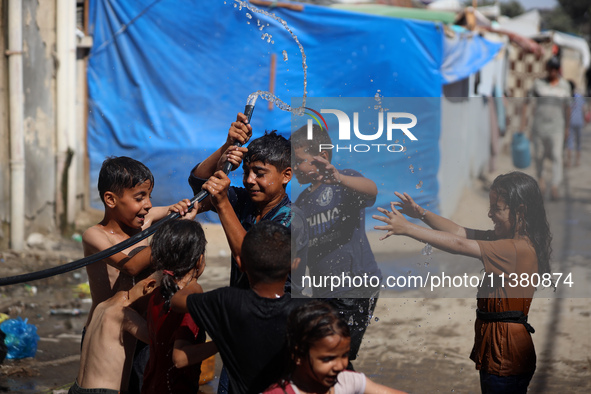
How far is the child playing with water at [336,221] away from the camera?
290cm

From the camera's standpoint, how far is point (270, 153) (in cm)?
278

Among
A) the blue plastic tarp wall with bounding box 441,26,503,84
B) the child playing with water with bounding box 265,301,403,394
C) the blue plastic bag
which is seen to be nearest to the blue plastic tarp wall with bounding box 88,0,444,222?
the blue plastic tarp wall with bounding box 441,26,503,84

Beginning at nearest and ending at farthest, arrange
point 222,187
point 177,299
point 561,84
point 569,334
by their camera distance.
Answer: point 177,299, point 222,187, point 569,334, point 561,84

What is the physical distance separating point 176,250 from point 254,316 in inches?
19.6

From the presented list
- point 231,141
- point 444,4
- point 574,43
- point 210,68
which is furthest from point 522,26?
point 231,141

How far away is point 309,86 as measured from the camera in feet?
25.4

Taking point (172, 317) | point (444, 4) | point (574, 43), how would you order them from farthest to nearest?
point (574, 43), point (444, 4), point (172, 317)

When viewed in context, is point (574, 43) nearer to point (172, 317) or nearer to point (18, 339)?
point (18, 339)

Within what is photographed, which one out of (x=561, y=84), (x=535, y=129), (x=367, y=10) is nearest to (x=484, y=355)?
(x=535, y=129)

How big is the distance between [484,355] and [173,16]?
6.26 m

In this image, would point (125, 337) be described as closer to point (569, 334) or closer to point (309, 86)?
point (569, 334)

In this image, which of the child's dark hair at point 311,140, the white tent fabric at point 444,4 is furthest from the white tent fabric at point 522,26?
the child's dark hair at point 311,140

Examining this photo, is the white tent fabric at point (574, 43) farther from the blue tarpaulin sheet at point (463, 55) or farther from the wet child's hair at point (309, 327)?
the wet child's hair at point (309, 327)

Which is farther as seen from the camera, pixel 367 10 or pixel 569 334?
pixel 367 10
